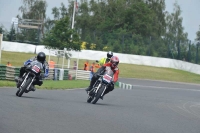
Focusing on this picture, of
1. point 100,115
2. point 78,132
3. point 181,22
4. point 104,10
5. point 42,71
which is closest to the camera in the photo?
point 78,132

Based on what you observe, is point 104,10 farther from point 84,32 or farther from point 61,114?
point 61,114

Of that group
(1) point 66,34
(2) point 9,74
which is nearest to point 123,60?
(1) point 66,34

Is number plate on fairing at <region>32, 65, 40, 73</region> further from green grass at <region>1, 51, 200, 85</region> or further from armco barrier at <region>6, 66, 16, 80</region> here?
green grass at <region>1, 51, 200, 85</region>

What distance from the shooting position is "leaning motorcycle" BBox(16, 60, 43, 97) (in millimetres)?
16975

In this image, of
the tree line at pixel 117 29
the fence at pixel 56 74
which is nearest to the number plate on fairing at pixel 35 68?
the fence at pixel 56 74

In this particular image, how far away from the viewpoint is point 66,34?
42906 mm

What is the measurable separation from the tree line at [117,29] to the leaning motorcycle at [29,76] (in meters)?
25.3

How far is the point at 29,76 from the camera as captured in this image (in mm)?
17141

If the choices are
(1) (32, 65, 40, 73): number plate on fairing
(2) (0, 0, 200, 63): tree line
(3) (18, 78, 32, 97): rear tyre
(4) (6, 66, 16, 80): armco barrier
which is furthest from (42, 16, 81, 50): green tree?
(3) (18, 78, 32, 97): rear tyre

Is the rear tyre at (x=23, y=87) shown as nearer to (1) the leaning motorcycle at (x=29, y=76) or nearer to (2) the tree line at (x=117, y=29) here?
(1) the leaning motorcycle at (x=29, y=76)

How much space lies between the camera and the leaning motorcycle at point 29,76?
55.7 ft

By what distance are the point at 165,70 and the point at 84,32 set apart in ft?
31.6

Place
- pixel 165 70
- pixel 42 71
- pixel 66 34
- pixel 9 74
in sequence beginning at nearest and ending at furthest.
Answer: pixel 42 71 < pixel 9 74 < pixel 66 34 < pixel 165 70

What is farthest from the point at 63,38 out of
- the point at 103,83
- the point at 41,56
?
the point at 103,83
